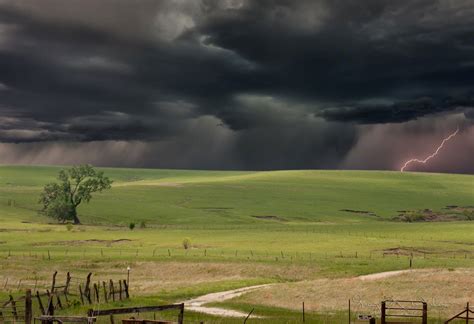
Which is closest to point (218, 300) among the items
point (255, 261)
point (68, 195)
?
point (255, 261)

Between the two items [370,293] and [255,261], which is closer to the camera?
[370,293]

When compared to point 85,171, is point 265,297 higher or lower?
lower

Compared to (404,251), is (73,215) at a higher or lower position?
higher

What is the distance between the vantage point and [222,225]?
165625mm

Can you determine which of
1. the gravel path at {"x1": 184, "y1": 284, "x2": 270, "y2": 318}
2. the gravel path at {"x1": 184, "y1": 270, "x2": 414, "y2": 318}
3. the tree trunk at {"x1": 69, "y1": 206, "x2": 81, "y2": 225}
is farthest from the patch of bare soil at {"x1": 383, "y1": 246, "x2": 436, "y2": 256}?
the tree trunk at {"x1": 69, "y1": 206, "x2": 81, "y2": 225}

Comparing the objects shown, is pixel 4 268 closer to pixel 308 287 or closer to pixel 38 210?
pixel 308 287

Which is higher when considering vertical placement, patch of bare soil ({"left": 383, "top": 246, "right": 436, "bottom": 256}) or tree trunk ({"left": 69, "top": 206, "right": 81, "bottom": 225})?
tree trunk ({"left": 69, "top": 206, "right": 81, "bottom": 225})

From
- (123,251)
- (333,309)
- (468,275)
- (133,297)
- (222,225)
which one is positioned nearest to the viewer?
(333,309)

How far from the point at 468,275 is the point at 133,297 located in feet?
104

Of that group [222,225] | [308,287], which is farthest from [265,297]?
[222,225]

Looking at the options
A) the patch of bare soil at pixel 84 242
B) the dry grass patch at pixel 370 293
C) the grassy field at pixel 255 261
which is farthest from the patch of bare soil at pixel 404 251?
the patch of bare soil at pixel 84 242

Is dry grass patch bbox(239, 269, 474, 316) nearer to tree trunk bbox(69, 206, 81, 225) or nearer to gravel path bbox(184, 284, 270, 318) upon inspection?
gravel path bbox(184, 284, 270, 318)

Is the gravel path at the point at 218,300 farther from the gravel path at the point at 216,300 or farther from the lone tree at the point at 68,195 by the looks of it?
the lone tree at the point at 68,195

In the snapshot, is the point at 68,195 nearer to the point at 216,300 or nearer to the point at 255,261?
the point at 255,261
